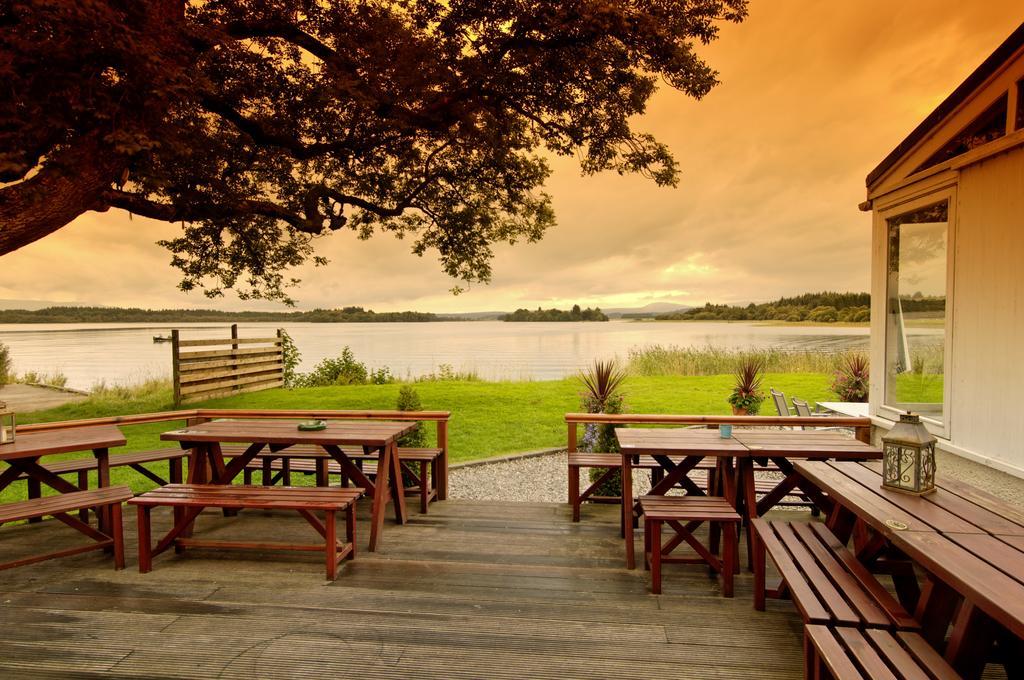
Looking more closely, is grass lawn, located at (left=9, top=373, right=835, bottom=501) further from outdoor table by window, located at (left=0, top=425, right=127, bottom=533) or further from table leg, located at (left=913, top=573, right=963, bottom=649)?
table leg, located at (left=913, top=573, right=963, bottom=649)

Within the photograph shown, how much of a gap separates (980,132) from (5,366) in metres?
21.9

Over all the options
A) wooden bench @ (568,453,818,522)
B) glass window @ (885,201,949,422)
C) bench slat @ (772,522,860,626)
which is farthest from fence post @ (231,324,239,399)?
glass window @ (885,201,949,422)

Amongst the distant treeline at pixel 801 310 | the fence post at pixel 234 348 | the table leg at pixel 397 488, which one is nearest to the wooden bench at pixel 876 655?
the table leg at pixel 397 488

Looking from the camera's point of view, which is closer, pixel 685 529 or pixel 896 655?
pixel 896 655

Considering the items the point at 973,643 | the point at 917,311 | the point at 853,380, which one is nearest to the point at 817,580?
the point at 973,643

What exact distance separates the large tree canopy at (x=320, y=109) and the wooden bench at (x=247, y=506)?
9.99 feet

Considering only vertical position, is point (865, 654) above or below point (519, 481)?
above

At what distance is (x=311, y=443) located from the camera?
383 cm

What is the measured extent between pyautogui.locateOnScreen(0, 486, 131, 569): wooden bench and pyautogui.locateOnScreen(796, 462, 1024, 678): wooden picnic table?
14.1 feet

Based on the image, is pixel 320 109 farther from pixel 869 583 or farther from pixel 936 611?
pixel 936 611

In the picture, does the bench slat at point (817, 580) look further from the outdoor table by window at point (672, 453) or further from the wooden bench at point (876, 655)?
the outdoor table by window at point (672, 453)

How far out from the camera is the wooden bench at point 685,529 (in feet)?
10.1

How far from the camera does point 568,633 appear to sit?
2646 mm

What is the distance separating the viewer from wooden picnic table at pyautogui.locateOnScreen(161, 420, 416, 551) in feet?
12.7
